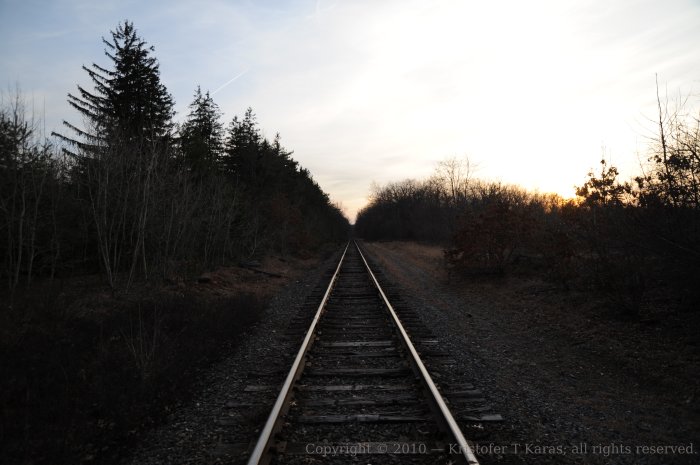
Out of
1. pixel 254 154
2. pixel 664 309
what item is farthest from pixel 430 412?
pixel 254 154

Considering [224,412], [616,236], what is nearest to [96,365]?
[224,412]

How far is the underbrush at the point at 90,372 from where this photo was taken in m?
3.91

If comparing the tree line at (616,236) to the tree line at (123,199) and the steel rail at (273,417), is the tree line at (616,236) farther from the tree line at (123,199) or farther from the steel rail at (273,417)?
the tree line at (123,199)

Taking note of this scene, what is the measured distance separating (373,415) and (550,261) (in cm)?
969

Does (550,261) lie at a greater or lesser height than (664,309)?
greater

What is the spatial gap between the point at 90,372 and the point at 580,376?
707 cm

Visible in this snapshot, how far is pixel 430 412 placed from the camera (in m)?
4.23

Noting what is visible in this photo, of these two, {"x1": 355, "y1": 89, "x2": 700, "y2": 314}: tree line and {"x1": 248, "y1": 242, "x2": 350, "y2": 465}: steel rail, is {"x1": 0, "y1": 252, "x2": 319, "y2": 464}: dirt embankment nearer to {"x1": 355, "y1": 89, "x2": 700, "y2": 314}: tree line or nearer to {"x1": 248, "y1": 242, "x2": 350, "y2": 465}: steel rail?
{"x1": 248, "y1": 242, "x2": 350, "y2": 465}: steel rail

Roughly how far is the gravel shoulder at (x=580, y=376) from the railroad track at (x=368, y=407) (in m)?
0.40

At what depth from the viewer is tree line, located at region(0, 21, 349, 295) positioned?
11219mm

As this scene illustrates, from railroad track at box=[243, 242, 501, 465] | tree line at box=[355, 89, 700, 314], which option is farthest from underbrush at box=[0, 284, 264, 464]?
tree line at box=[355, 89, 700, 314]

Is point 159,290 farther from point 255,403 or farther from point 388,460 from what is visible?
point 388,460

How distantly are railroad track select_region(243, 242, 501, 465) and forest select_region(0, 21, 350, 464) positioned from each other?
1636 mm

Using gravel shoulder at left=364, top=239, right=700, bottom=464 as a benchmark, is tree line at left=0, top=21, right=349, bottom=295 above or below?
above
